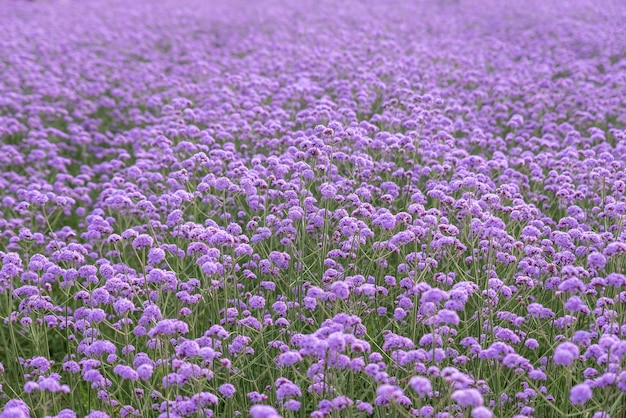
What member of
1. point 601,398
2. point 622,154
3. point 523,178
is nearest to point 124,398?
point 601,398

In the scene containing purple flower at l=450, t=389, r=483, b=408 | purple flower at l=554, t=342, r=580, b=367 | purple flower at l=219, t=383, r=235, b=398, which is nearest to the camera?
purple flower at l=450, t=389, r=483, b=408

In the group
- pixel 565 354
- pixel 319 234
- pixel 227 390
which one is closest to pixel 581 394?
pixel 565 354

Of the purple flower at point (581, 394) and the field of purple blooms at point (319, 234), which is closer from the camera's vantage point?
the purple flower at point (581, 394)

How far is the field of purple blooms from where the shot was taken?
380cm

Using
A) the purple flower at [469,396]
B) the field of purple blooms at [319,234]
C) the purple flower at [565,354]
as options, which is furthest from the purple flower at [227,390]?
the purple flower at [565,354]

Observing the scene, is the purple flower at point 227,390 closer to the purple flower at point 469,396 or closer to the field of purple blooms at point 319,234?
the field of purple blooms at point 319,234

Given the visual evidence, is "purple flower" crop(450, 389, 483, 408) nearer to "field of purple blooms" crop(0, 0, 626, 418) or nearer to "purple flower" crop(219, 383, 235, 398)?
"field of purple blooms" crop(0, 0, 626, 418)

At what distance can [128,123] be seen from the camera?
10727 millimetres

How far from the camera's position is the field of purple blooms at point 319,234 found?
380cm

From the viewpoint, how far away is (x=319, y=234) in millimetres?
5602

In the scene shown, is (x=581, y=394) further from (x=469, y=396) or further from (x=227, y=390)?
(x=227, y=390)

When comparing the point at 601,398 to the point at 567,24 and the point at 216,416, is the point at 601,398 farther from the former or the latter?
the point at 567,24

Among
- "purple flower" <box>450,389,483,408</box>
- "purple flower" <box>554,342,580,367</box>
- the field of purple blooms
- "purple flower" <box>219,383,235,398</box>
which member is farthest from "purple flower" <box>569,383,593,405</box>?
"purple flower" <box>219,383,235,398</box>

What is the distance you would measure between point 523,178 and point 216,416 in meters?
4.07
